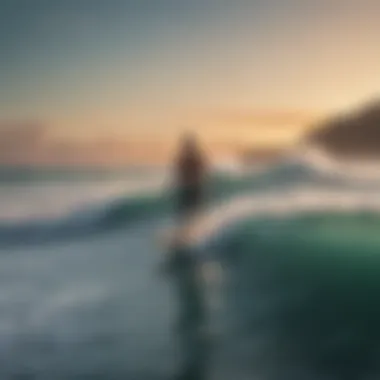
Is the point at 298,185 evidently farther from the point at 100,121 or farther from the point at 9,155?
the point at 9,155

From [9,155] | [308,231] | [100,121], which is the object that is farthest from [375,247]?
[9,155]

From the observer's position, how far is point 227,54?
4.00 ft

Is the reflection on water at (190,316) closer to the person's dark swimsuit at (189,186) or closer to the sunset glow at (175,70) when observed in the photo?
the person's dark swimsuit at (189,186)

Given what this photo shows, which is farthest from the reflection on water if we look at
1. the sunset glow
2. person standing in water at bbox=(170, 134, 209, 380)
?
the sunset glow

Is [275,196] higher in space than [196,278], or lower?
higher

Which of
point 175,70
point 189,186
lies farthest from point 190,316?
point 175,70

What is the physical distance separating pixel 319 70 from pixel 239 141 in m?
0.19

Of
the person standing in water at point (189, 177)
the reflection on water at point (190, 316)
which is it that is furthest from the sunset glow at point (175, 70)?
the reflection on water at point (190, 316)

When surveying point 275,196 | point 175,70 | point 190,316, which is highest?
point 175,70

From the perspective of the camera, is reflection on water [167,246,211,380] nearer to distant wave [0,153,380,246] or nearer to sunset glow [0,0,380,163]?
distant wave [0,153,380,246]

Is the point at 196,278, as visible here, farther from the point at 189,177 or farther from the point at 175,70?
the point at 175,70

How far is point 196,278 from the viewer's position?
116cm

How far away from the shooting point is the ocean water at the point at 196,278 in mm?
1107

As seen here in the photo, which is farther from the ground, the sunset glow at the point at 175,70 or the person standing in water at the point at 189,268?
the sunset glow at the point at 175,70
